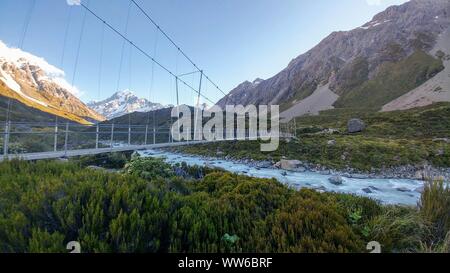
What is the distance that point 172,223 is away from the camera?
2725 millimetres

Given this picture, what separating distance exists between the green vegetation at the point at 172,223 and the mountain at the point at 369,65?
105 metres

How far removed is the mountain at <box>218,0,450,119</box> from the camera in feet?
365

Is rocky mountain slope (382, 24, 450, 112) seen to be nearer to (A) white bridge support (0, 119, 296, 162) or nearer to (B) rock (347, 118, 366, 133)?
(B) rock (347, 118, 366, 133)

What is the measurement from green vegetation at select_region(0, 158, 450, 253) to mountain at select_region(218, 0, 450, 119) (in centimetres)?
10497

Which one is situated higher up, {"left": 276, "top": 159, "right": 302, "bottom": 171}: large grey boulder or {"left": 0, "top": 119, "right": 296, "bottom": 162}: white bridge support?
{"left": 0, "top": 119, "right": 296, "bottom": 162}: white bridge support

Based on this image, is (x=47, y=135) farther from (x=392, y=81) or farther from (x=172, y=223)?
(x=392, y=81)

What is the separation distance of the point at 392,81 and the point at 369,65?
25.4 meters

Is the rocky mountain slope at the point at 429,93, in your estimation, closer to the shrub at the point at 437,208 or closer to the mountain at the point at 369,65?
the mountain at the point at 369,65

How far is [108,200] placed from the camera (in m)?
3.00

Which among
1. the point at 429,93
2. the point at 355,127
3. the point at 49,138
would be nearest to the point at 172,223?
the point at 49,138

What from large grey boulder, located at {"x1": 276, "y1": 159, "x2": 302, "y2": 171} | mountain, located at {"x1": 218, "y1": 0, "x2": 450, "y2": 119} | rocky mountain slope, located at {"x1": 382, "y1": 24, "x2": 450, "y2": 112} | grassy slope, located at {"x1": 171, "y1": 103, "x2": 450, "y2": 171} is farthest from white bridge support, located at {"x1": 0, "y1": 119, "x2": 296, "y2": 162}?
mountain, located at {"x1": 218, "y1": 0, "x2": 450, "y2": 119}

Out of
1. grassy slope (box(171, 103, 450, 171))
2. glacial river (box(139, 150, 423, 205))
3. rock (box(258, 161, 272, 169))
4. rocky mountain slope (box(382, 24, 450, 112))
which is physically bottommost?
glacial river (box(139, 150, 423, 205))

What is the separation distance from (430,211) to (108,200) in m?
4.61
